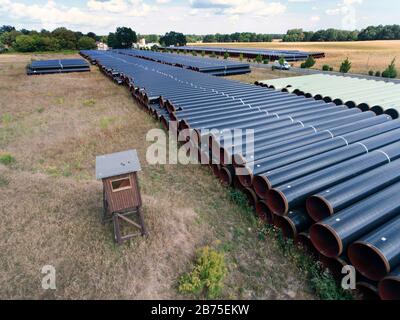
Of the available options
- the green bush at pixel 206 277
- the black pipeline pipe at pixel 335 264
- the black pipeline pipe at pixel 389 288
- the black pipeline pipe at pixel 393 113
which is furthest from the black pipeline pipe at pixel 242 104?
the black pipeline pipe at pixel 389 288

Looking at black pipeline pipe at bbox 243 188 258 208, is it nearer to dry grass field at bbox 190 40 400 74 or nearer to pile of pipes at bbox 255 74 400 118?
pile of pipes at bbox 255 74 400 118

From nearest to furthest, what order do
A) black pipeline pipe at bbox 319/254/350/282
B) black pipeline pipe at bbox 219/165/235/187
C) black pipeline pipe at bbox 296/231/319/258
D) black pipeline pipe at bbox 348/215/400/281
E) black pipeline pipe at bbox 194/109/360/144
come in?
black pipeline pipe at bbox 348/215/400/281 → black pipeline pipe at bbox 319/254/350/282 → black pipeline pipe at bbox 296/231/319/258 → black pipeline pipe at bbox 219/165/235/187 → black pipeline pipe at bbox 194/109/360/144

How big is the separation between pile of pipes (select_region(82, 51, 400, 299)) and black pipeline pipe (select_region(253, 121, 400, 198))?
0.10 feet

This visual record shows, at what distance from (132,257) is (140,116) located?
12309 millimetres

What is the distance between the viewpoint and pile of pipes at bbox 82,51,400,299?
237 inches

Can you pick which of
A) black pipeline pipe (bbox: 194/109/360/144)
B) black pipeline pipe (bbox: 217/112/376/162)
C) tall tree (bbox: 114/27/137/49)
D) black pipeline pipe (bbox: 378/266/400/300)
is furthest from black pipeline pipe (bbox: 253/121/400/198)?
tall tree (bbox: 114/27/137/49)

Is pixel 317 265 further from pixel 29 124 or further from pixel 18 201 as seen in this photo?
pixel 29 124

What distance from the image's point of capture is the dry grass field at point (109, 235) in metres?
6.18

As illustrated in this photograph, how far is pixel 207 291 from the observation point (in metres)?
6.07

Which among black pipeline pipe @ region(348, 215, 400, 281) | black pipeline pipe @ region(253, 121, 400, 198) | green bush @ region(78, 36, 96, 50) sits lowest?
black pipeline pipe @ region(348, 215, 400, 281)

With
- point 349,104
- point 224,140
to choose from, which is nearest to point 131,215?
point 224,140

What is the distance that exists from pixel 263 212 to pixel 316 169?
6.88ft

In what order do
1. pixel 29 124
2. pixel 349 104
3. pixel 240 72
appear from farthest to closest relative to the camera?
pixel 240 72 → pixel 29 124 → pixel 349 104

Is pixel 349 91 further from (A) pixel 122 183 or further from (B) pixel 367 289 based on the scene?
(A) pixel 122 183
